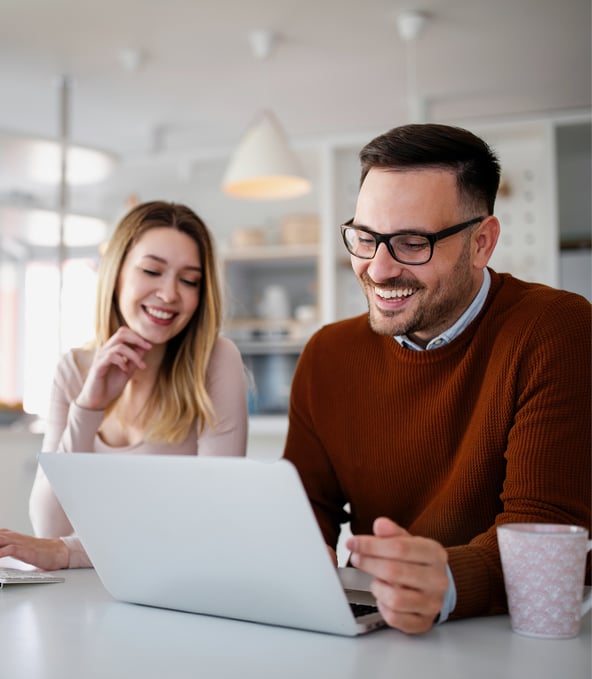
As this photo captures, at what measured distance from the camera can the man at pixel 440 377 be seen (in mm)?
1103

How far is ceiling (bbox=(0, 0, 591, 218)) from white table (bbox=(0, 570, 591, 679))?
3.22 metres

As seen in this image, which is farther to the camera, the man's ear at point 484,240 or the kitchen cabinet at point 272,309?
the kitchen cabinet at point 272,309

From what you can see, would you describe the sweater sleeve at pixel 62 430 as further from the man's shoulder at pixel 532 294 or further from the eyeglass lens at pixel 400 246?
the man's shoulder at pixel 532 294

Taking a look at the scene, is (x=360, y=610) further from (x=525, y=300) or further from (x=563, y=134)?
(x=563, y=134)

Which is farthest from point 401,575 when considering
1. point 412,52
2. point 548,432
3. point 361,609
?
point 412,52

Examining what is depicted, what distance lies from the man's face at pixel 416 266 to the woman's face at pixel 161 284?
56cm

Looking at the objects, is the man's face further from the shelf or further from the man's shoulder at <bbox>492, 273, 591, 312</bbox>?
the shelf

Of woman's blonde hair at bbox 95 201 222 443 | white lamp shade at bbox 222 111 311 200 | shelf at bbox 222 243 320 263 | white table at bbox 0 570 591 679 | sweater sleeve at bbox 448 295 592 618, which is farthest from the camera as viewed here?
shelf at bbox 222 243 320 263

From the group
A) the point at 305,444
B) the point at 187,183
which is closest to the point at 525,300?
the point at 305,444

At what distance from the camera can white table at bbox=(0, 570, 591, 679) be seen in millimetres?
717

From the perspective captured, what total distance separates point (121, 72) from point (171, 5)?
3.07ft

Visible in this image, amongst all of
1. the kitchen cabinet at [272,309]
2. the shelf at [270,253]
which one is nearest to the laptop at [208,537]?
the kitchen cabinet at [272,309]

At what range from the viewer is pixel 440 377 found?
1303mm

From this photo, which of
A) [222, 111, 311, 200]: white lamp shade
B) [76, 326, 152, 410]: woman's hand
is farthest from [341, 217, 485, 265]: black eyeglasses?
[222, 111, 311, 200]: white lamp shade
